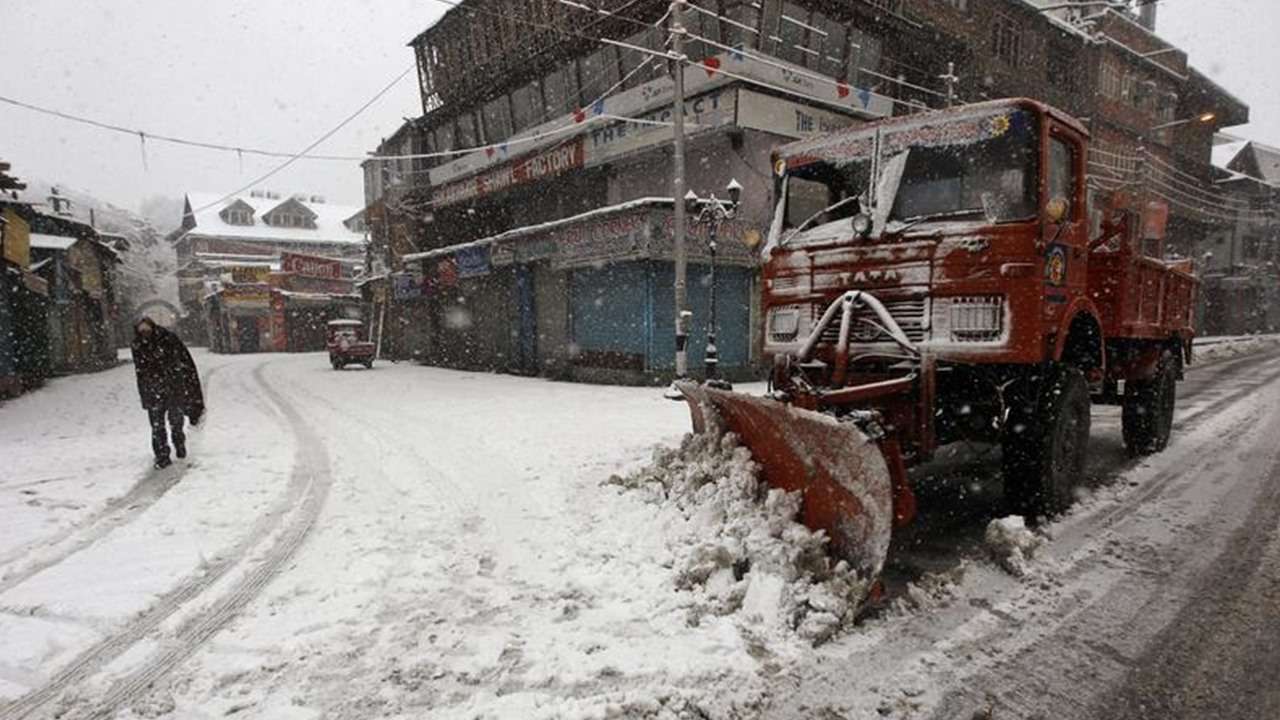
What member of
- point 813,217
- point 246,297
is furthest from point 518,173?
point 246,297

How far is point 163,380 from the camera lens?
766 centimetres

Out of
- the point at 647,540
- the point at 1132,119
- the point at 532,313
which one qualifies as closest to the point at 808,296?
the point at 647,540

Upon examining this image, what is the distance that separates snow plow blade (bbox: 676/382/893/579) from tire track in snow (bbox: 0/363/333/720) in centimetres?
355

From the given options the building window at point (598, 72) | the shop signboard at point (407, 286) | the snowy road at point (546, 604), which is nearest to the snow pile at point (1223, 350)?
the snowy road at point (546, 604)

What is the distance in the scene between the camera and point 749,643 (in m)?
3.21

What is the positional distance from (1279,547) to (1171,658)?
2384 mm

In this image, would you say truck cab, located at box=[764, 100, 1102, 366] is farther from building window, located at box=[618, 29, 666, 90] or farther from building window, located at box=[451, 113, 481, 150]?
building window, located at box=[451, 113, 481, 150]

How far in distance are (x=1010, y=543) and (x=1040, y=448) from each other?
1.01m

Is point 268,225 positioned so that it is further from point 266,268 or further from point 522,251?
point 522,251

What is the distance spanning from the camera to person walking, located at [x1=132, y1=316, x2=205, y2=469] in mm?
7559

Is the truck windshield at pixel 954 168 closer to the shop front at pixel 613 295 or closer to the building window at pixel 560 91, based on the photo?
the shop front at pixel 613 295

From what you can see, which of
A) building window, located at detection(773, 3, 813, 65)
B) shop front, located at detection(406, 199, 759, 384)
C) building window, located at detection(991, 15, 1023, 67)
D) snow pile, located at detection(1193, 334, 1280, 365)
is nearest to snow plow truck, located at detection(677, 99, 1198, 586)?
shop front, located at detection(406, 199, 759, 384)

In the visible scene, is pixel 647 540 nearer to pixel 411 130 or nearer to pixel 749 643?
pixel 749 643

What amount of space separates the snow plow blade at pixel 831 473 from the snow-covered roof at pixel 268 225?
64.4 meters
